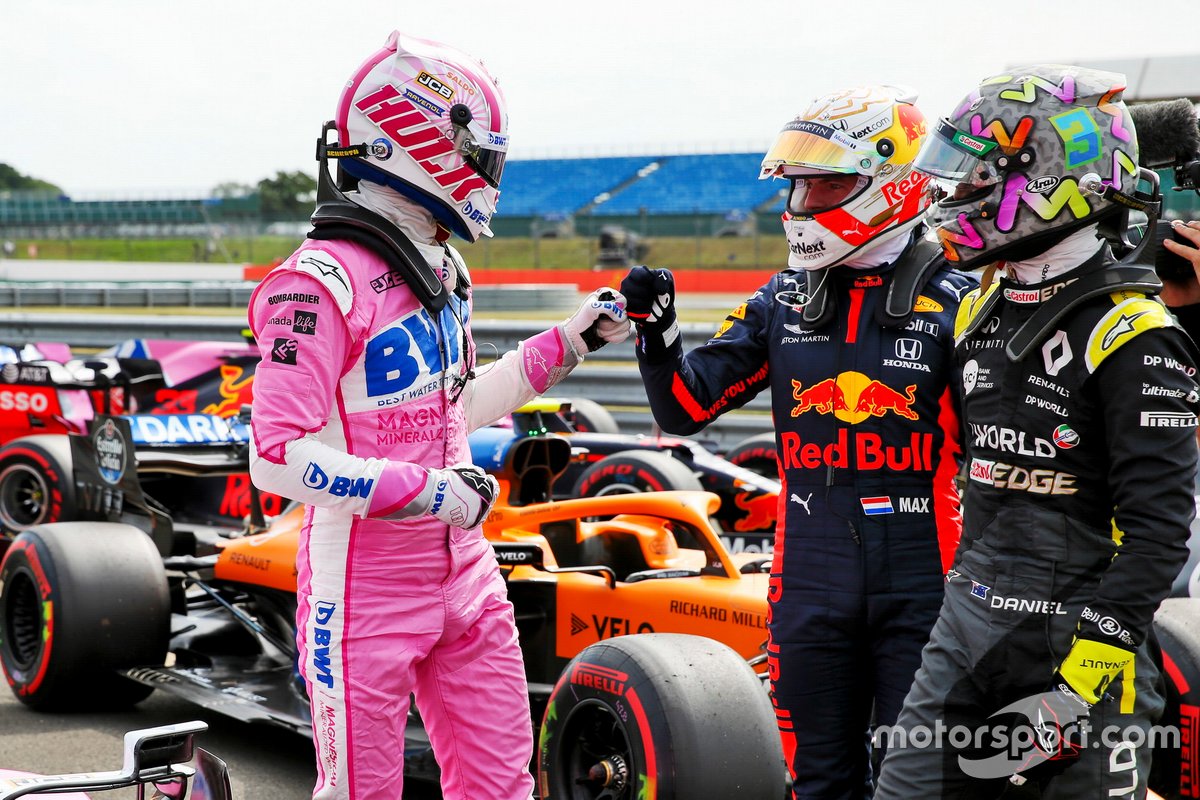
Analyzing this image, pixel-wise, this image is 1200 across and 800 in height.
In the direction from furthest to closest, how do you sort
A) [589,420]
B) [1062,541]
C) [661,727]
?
[589,420] < [661,727] < [1062,541]

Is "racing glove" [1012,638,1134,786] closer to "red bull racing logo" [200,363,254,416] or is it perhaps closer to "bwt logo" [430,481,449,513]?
"bwt logo" [430,481,449,513]

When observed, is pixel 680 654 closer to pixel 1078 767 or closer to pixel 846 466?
pixel 846 466

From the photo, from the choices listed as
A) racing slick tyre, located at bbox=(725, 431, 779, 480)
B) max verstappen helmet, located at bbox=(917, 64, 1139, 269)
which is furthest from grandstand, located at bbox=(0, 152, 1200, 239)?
max verstappen helmet, located at bbox=(917, 64, 1139, 269)

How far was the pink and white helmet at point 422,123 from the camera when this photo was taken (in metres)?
2.85

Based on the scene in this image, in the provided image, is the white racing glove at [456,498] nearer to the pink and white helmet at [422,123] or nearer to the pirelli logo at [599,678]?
the pink and white helmet at [422,123]

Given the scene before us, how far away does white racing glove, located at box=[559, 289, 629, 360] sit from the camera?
312cm

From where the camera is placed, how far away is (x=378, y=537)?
2779 mm

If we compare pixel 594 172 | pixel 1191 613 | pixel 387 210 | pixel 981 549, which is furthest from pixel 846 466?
pixel 594 172

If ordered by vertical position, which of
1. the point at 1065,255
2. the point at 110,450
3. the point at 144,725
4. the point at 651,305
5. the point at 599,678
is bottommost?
the point at 144,725

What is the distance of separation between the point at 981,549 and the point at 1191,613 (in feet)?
5.85

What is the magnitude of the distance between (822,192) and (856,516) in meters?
0.81

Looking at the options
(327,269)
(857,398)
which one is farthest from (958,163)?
(327,269)

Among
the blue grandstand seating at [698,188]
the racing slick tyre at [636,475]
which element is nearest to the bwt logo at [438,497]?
the racing slick tyre at [636,475]

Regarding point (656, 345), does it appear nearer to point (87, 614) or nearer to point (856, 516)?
point (856, 516)
